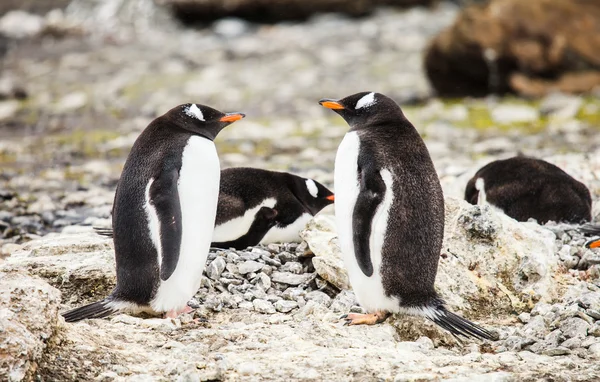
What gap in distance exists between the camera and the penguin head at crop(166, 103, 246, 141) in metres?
4.57

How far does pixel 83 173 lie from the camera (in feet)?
29.9

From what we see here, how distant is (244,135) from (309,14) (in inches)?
331

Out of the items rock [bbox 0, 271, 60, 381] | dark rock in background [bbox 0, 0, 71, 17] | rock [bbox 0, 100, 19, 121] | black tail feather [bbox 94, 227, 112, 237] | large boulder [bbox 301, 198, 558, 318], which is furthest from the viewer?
dark rock in background [bbox 0, 0, 71, 17]

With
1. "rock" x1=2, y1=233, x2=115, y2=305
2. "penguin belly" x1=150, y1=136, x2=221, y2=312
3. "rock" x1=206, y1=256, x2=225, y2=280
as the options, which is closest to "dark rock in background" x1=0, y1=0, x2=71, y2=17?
"rock" x1=2, y1=233, x2=115, y2=305

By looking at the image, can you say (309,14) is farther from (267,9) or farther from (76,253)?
(76,253)

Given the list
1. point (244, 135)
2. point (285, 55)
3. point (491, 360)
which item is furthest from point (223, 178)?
point (285, 55)

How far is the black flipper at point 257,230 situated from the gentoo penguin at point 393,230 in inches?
49.2

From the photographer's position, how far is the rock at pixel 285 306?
4418 millimetres

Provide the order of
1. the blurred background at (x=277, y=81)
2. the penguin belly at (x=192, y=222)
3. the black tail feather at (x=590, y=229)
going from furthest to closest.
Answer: the blurred background at (x=277, y=81) < the black tail feather at (x=590, y=229) < the penguin belly at (x=192, y=222)

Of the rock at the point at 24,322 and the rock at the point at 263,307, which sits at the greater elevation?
the rock at the point at 24,322

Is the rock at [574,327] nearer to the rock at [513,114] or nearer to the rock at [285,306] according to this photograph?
the rock at [285,306]

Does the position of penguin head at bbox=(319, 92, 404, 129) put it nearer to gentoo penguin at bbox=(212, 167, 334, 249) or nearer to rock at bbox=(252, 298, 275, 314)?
rock at bbox=(252, 298, 275, 314)

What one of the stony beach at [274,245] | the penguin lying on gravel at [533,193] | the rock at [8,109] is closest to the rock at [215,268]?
the stony beach at [274,245]

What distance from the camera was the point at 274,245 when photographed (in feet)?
17.9
